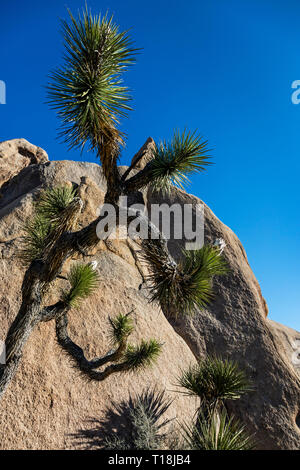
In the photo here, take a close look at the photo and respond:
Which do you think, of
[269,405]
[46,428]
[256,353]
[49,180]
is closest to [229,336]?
[256,353]

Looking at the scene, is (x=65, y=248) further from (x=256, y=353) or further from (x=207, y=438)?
(x=256, y=353)

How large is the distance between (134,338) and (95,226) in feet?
14.1

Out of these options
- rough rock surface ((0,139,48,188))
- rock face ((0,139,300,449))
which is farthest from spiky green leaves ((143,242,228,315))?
rough rock surface ((0,139,48,188))

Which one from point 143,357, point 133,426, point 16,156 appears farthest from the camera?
point 16,156

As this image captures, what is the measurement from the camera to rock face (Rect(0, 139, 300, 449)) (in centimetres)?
599

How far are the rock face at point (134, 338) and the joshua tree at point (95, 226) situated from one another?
825mm

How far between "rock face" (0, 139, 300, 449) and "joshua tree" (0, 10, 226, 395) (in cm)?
83

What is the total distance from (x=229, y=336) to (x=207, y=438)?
6026mm

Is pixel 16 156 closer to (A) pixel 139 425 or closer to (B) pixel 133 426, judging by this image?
(B) pixel 133 426

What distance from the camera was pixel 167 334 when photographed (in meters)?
9.09

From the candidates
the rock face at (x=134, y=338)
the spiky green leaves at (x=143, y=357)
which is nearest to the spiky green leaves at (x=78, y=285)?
the spiky green leaves at (x=143, y=357)

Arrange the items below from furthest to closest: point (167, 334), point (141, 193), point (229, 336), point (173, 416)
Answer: point (141, 193) → point (229, 336) → point (167, 334) → point (173, 416)

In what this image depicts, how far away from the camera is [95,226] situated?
482 centimetres

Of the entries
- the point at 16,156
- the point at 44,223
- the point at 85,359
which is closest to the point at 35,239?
the point at 44,223
